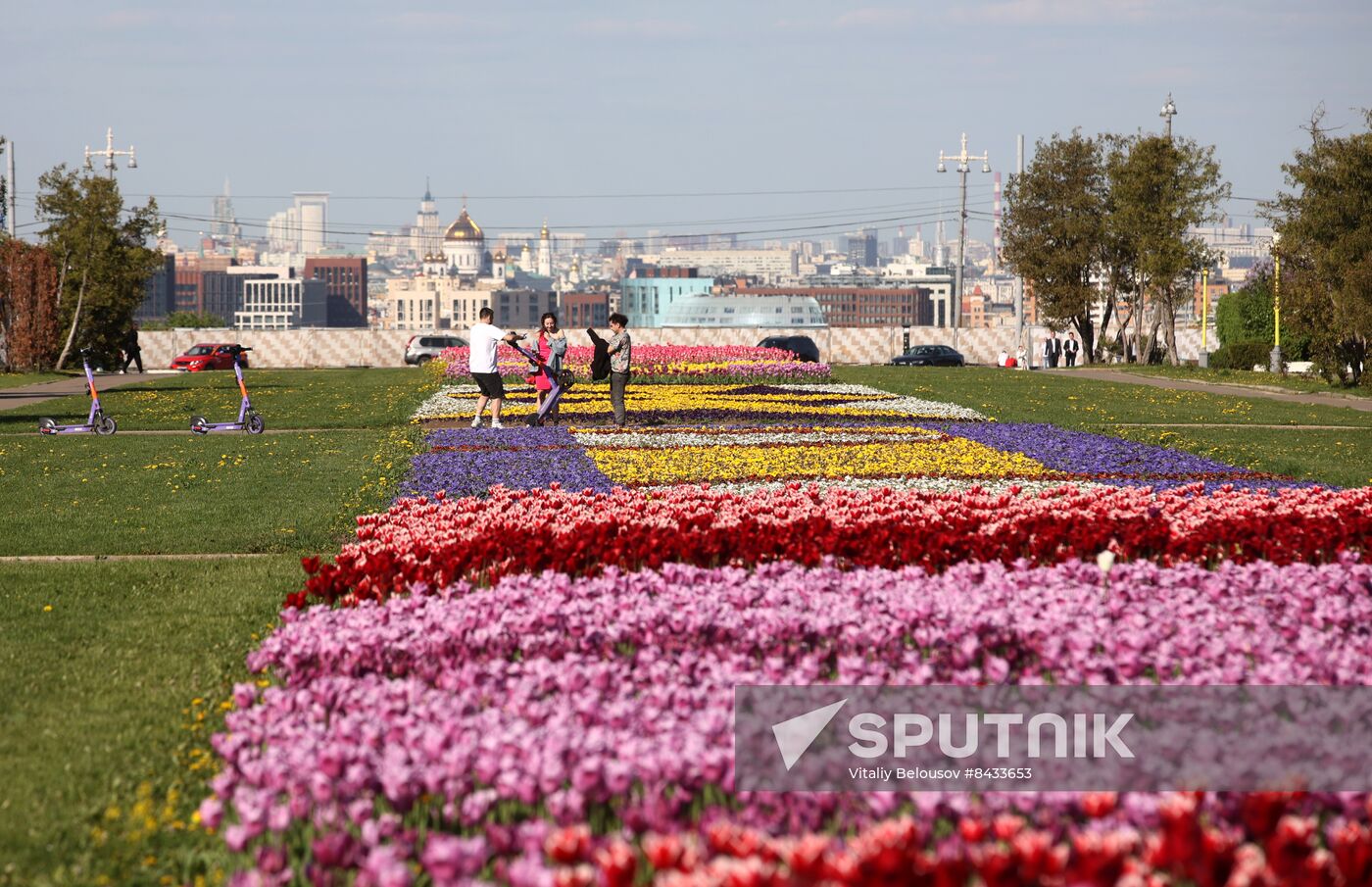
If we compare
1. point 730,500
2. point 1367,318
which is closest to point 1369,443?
point 730,500

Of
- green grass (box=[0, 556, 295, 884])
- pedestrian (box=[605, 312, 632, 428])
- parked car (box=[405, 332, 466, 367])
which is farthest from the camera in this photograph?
parked car (box=[405, 332, 466, 367])

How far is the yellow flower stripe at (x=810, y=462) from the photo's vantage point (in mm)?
15766

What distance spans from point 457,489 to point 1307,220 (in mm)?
29533

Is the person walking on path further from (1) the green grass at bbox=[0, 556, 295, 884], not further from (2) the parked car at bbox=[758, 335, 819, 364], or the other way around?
(1) the green grass at bbox=[0, 556, 295, 884]

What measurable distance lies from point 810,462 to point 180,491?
6.50 m

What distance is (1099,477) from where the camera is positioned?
15625 mm

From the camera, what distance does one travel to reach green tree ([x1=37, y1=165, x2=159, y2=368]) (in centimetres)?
4638

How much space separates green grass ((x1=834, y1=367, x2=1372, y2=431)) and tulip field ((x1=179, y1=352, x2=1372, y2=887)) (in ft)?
42.0

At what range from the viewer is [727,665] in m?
6.38

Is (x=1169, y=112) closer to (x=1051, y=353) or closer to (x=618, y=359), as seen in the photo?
(x=1051, y=353)

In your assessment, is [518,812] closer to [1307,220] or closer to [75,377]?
[1307,220]

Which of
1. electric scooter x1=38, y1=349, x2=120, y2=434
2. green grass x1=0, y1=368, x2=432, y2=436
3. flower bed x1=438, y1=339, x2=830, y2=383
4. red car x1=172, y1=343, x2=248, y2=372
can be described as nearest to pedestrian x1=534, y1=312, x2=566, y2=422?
green grass x1=0, y1=368, x2=432, y2=436

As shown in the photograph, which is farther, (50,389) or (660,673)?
(50,389)

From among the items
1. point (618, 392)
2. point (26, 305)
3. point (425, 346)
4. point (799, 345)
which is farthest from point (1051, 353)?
point (618, 392)
